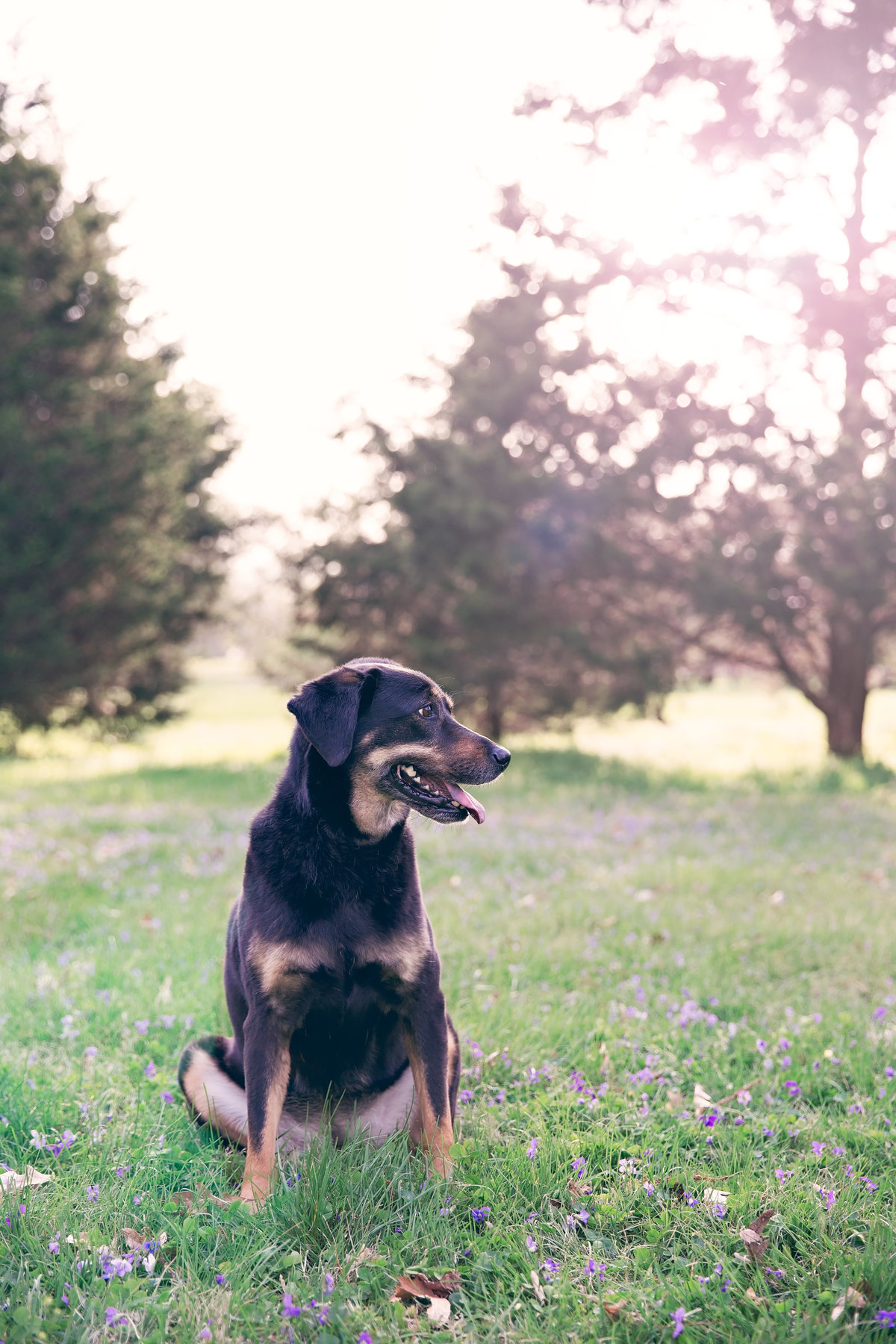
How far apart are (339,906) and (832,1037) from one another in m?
2.96

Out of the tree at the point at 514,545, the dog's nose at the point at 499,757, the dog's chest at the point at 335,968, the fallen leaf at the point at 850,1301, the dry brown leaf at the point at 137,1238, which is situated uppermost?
the tree at the point at 514,545

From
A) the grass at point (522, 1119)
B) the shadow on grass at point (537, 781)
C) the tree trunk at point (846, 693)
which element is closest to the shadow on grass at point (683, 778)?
the shadow on grass at point (537, 781)

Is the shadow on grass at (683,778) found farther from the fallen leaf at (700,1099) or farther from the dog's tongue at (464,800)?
the dog's tongue at (464,800)

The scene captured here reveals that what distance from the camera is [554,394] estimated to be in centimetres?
1853

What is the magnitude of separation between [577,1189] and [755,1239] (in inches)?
24.3

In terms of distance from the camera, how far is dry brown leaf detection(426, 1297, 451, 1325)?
2604mm

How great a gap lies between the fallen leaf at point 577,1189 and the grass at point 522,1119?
0.06 feet

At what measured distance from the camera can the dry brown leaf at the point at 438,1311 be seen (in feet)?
8.54

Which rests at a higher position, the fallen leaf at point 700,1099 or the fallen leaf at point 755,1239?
the fallen leaf at point 755,1239

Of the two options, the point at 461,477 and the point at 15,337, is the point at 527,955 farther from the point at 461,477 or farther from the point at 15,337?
the point at 15,337

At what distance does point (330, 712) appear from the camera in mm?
3430

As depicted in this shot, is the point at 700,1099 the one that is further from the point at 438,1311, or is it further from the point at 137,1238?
the point at 137,1238

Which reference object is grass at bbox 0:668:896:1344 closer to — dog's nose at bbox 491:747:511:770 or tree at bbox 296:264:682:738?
dog's nose at bbox 491:747:511:770

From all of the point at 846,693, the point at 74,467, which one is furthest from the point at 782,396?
the point at 74,467
